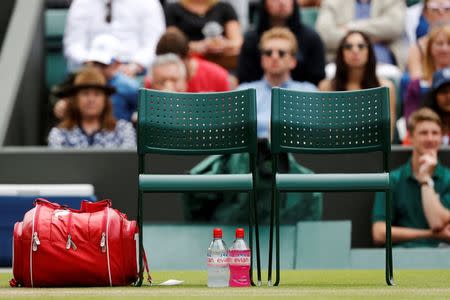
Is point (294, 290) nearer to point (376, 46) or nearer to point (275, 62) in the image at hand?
point (275, 62)

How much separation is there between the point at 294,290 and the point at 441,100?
422 centimetres

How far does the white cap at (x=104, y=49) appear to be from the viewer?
419 inches

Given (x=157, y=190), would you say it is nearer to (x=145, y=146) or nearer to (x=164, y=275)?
(x=145, y=146)

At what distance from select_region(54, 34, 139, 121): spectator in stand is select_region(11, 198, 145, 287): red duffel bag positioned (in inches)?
149

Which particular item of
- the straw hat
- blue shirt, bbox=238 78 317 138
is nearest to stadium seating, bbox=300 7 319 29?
blue shirt, bbox=238 78 317 138

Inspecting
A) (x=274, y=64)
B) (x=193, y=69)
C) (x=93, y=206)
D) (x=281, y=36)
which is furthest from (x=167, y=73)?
(x=93, y=206)

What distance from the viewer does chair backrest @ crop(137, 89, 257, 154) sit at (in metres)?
6.84

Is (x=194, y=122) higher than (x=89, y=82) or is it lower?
lower

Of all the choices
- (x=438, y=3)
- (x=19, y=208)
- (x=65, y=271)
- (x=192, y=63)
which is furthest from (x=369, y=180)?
(x=438, y=3)

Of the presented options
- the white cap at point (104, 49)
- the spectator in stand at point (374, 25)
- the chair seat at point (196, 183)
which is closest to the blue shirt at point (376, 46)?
the spectator in stand at point (374, 25)

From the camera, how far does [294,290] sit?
6004 mm

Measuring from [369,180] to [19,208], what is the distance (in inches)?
132

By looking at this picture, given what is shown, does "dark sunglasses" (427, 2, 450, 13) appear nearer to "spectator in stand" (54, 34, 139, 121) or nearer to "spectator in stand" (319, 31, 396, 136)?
"spectator in stand" (319, 31, 396, 136)

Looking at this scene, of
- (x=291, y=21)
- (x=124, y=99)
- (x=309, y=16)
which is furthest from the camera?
(x=309, y=16)
